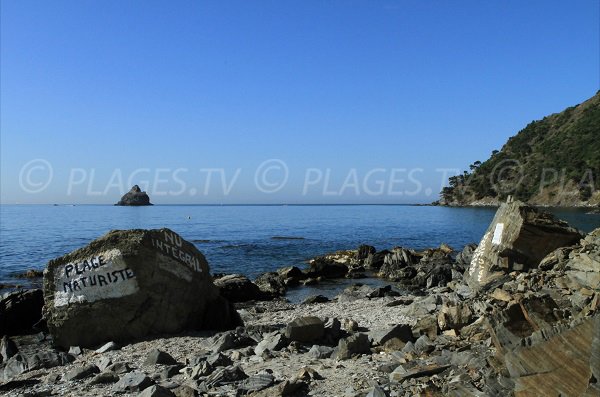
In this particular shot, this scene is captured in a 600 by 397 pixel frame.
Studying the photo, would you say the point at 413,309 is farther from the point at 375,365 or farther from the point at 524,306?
the point at 524,306

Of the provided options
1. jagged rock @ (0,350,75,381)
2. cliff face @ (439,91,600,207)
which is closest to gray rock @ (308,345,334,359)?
jagged rock @ (0,350,75,381)

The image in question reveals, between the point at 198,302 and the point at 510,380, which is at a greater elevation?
the point at 510,380

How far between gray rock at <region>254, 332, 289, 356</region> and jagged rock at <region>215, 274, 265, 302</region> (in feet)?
33.2

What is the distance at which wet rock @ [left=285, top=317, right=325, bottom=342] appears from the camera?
10.1 m

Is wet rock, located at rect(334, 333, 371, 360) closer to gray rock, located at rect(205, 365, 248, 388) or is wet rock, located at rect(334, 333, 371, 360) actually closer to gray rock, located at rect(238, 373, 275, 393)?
gray rock, located at rect(238, 373, 275, 393)

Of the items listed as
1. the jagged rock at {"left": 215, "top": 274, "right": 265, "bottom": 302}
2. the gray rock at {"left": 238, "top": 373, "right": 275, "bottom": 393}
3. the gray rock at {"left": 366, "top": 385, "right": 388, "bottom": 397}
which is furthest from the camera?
the jagged rock at {"left": 215, "top": 274, "right": 265, "bottom": 302}

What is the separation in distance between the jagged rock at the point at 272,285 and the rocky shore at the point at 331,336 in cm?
483

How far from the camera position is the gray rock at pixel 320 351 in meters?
9.10

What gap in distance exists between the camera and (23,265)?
33.2 m

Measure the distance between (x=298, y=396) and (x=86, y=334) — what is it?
7.39m

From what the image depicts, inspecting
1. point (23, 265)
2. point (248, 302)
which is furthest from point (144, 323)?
point (23, 265)

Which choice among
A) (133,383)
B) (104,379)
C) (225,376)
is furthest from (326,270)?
(133,383)

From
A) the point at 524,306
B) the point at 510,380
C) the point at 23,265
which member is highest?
the point at 524,306

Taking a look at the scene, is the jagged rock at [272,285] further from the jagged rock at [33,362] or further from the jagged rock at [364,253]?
the jagged rock at [33,362]
